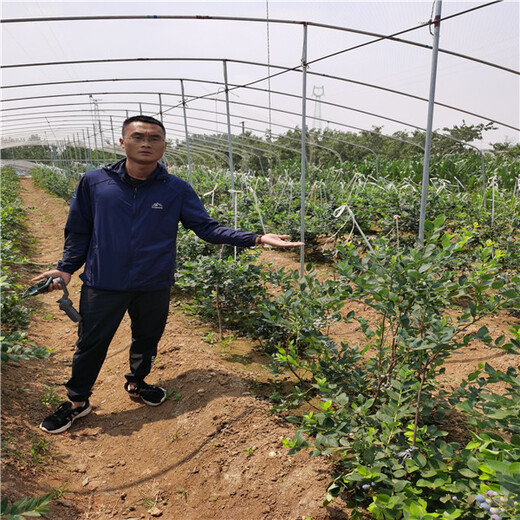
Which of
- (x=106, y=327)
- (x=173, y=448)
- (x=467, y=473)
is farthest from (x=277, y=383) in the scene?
(x=467, y=473)

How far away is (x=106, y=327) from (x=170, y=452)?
2.46 feet

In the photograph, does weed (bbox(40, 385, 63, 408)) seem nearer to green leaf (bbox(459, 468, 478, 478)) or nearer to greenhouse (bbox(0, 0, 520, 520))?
greenhouse (bbox(0, 0, 520, 520))

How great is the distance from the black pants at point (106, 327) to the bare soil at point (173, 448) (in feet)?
0.96

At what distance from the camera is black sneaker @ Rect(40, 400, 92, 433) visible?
228cm

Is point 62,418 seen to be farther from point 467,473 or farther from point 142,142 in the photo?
point 467,473

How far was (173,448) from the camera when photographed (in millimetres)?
2150

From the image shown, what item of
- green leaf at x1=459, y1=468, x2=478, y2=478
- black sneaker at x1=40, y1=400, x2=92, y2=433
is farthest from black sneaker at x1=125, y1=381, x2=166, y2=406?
green leaf at x1=459, y1=468, x2=478, y2=478

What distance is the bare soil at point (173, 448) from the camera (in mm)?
1766

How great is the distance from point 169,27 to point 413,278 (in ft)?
15.6

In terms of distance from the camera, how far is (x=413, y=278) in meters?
1.58

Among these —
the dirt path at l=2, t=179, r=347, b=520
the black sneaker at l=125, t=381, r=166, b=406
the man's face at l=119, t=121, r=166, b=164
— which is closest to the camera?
the dirt path at l=2, t=179, r=347, b=520

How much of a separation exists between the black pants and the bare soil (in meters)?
0.29

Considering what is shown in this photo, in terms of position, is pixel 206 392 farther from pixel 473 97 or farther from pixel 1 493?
pixel 473 97

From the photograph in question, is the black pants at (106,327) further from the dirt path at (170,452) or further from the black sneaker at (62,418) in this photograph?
the dirt path at (170,452)
